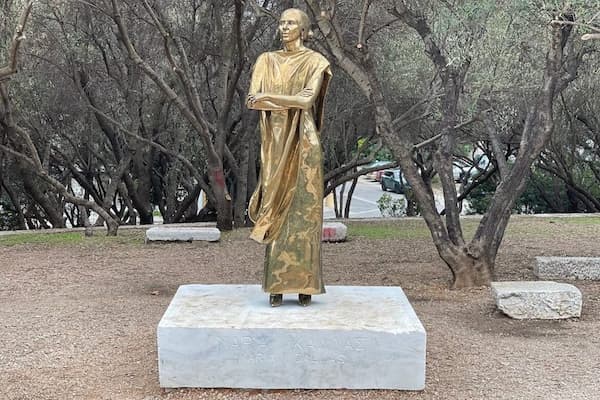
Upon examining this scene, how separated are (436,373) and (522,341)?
1.26m

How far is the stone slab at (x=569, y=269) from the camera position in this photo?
8742 mm

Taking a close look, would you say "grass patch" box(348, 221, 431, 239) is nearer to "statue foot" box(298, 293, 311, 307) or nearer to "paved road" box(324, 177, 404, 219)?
"paved road" box(324, 177, 404, 219)

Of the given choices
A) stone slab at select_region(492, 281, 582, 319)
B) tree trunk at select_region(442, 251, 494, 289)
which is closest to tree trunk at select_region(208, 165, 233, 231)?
tree trunk at select_region(442, 251, 494, 289)

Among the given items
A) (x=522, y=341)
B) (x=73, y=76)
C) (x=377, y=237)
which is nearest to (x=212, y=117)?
(x=73, y=76)

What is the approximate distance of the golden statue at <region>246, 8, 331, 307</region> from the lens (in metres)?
5.23

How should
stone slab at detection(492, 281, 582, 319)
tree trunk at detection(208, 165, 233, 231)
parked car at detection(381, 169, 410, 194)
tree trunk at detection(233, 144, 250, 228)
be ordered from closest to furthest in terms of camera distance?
stone slab at detection(492, 281, 582, 319), tree trunk at detection(208, 165, 233, 231), tree trunk at detection(233, 144, 250, 228), parked car at detection(381, 169, 410, 194)

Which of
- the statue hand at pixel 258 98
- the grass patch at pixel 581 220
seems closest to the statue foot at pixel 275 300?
the statue hand at pixel 258 98

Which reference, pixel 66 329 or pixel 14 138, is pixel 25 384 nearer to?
pixel 66 329

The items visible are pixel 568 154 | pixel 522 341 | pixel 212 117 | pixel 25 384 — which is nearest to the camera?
pixel 25 384

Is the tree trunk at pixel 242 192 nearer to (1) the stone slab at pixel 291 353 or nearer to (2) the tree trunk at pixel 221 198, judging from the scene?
(2) the tree trunk at pixel 221 198

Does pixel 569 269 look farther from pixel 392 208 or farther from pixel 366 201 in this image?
pixel 366 201

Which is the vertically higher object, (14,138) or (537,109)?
(537,109)

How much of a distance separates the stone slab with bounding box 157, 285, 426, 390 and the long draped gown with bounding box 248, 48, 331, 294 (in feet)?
1.38

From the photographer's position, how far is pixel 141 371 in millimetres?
5445
